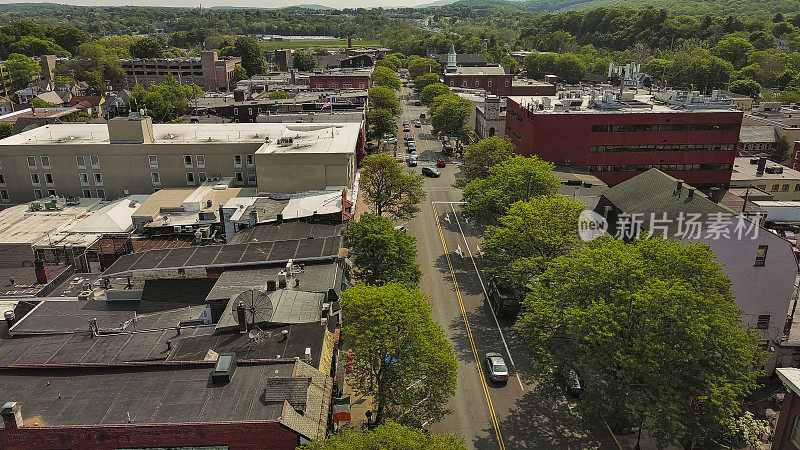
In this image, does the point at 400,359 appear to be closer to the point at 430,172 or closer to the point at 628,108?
the point at 430,172

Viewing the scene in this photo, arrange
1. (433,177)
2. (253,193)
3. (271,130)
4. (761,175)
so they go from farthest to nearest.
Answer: (433,177) < (761,175) < (271,130) < (253,193)

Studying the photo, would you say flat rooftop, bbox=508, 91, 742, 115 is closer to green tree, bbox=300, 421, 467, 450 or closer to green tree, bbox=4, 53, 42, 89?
green tree, bbox=300, 421, 467, 450

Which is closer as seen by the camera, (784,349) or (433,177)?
(784,349)

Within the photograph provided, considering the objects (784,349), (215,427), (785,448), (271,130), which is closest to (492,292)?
(784,349)

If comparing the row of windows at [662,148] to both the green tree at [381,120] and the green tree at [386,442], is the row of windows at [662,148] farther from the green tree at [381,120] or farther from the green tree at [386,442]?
the green tree at [386,442]

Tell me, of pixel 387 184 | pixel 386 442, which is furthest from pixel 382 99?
pixel 386 442

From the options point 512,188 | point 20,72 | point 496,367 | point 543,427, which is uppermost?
point 20,72

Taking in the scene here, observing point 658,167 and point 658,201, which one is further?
point 658,167

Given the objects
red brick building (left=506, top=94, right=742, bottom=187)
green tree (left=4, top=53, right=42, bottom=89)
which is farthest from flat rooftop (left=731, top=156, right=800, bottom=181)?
green tree (left=4, top=53, right=42, bottom=89)

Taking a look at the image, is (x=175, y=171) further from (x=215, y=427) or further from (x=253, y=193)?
(x=215, y=427)
